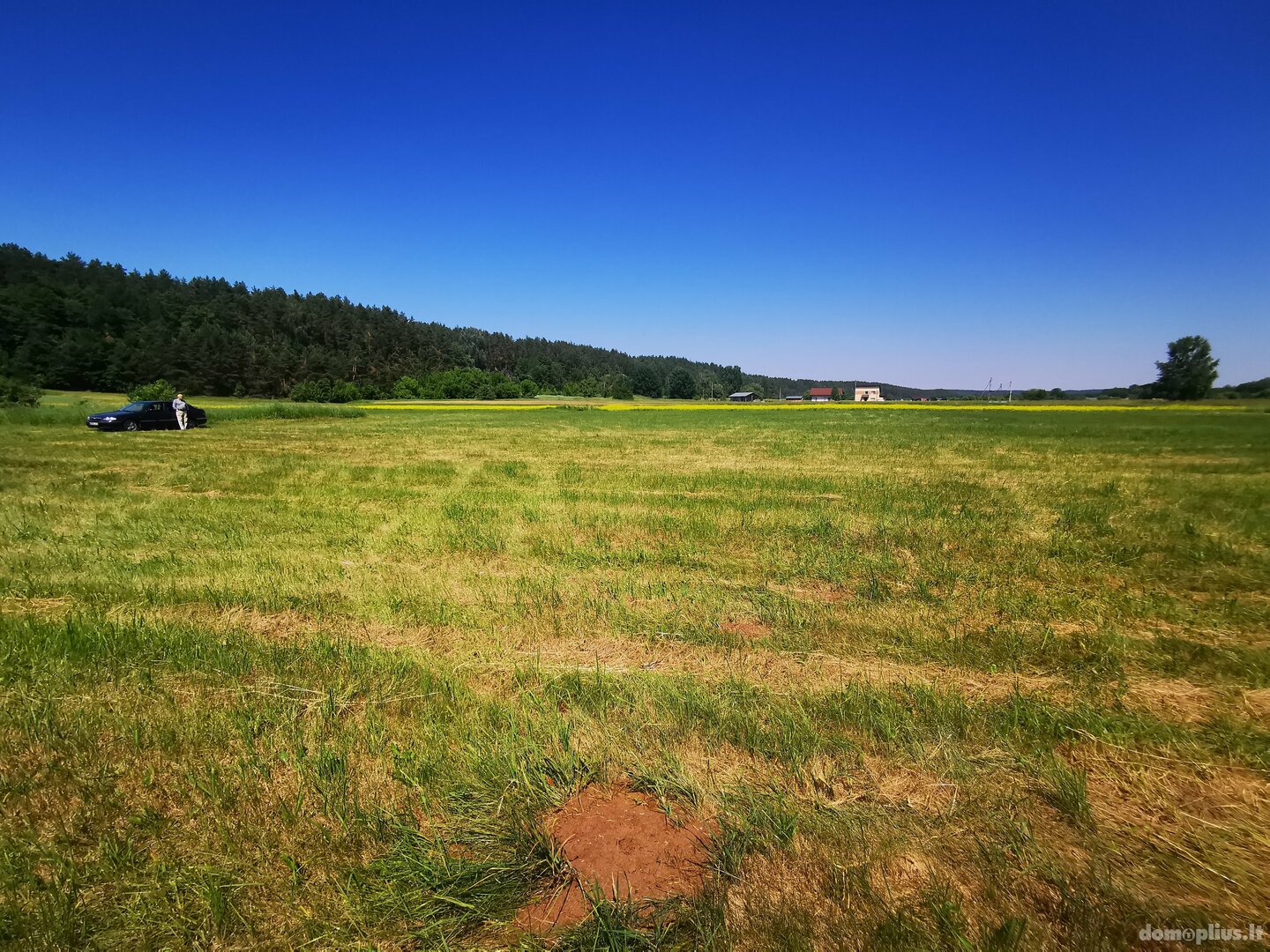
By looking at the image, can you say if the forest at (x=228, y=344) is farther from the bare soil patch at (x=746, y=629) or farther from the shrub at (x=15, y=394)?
the bare soil patch at (x=746, y=629)

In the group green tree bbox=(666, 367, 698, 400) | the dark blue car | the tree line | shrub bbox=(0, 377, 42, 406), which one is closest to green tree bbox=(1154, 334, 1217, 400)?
the tree line

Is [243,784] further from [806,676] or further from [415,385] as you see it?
[415,385]

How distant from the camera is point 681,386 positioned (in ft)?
465

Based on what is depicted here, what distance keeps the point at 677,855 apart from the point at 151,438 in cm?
3234

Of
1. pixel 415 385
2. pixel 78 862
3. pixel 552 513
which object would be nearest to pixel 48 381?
pixel 415 385

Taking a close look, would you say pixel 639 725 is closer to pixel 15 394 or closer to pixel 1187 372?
pixel 15 394

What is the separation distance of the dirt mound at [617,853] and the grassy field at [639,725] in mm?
93

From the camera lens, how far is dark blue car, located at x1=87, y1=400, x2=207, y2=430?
27078mm

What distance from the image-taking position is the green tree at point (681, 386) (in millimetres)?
140500

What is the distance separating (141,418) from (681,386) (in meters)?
122

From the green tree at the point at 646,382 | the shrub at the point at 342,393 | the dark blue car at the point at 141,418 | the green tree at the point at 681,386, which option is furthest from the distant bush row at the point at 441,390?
the dark blue car at the point at 141,418

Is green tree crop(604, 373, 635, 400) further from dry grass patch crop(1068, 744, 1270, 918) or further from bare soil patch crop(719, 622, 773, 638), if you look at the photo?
dry grass patch crop(1068, 744, 1270, 918)

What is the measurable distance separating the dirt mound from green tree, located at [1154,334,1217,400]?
119 m

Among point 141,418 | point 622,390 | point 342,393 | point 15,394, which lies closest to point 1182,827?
point 141,418
